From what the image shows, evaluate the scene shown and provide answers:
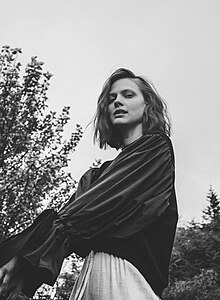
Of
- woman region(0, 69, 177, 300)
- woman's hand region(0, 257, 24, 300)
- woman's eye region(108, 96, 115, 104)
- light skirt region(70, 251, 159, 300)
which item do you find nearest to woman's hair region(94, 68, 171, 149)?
woman's eye region(108, 96, 115, 104)

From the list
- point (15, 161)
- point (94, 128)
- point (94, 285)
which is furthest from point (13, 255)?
point (15, 161)

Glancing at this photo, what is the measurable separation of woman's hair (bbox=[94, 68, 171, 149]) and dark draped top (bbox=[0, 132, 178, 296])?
244 millimetres

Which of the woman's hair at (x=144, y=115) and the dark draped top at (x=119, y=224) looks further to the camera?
the woman's hair at (x=144, y=115)

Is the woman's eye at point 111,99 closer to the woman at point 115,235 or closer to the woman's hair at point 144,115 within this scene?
the woman's hair at point 144,115

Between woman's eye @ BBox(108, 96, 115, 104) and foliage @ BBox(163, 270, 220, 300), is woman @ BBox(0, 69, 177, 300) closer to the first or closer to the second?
woman's eye @ BBox(108, 96, 115, 104)

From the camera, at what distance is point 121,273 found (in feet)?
7.76

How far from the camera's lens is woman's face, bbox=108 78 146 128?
294cm

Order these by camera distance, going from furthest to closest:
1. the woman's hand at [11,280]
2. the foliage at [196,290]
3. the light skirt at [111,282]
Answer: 1. the foliage at [196,290]
2. the light skirt at [111,282]
3. the woman's hand at [11,280]

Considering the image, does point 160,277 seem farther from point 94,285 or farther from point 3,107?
point 3,107

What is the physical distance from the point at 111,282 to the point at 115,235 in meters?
0.19

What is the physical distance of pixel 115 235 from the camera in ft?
7.88

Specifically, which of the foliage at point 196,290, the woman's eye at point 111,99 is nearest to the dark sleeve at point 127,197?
the woman's eye at point 111,99

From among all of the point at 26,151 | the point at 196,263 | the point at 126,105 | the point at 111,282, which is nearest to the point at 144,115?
the point at 126,105

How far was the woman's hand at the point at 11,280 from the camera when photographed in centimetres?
211
